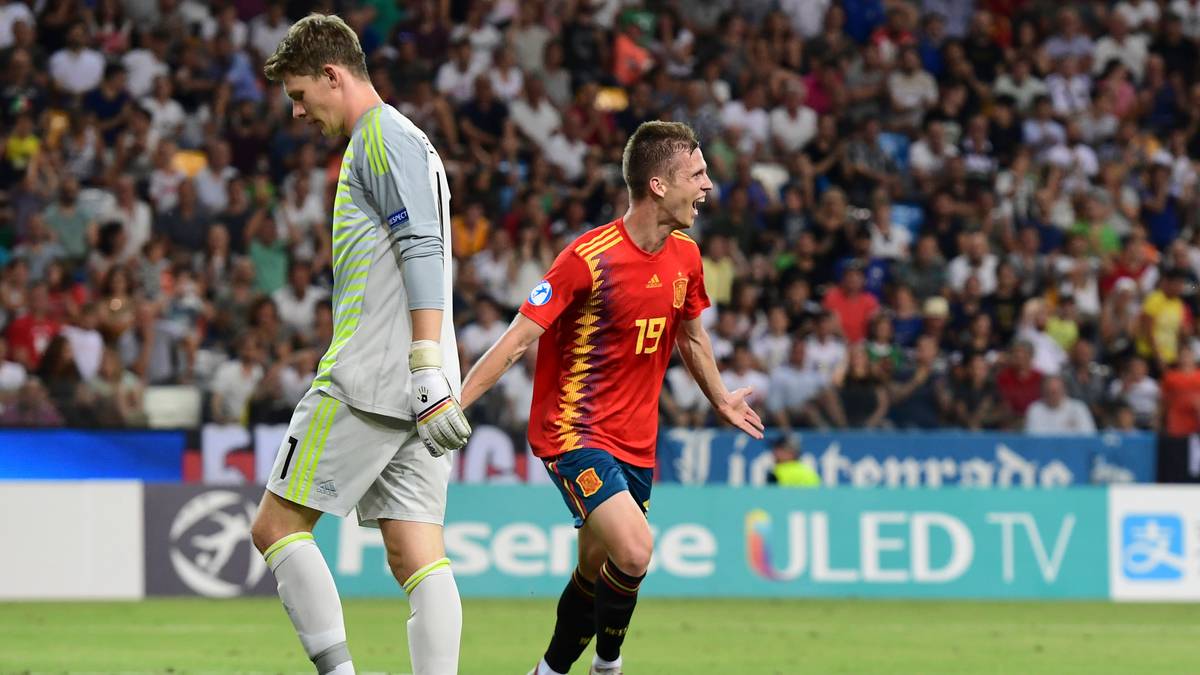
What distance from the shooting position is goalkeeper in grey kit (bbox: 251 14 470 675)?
17.9 ft

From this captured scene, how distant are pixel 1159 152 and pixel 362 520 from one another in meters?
17.5

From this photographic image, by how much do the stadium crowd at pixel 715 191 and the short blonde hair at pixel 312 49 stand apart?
9.68 meters

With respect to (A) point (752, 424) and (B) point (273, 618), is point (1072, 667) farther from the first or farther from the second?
(B) point (273, 618)

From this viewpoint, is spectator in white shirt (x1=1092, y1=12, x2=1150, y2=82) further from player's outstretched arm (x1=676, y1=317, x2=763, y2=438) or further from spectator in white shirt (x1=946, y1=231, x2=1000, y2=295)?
player's outstretched arm (x1=676, y1=317, x2=763, y2=438)

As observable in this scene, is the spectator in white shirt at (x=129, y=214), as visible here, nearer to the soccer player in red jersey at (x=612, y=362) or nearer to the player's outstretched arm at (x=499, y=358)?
the soccer player in red jersey at (x=612, y=362)

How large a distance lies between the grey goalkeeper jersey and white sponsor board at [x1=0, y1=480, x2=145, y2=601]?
349 inches

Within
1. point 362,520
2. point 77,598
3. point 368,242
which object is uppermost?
point 368,242

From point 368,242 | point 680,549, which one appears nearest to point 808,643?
point 680,549

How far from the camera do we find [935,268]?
18594 millimetres

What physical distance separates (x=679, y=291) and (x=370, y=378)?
6.36 ft

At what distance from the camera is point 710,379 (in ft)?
24.3

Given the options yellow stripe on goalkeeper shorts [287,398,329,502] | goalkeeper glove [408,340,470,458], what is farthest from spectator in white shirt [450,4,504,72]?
goalkeeper glove [408,340,470,458]

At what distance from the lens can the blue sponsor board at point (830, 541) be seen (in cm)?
1424

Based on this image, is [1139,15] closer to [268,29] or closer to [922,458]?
[922,458]
